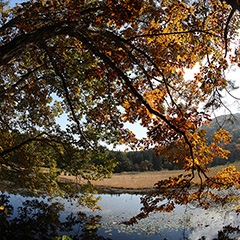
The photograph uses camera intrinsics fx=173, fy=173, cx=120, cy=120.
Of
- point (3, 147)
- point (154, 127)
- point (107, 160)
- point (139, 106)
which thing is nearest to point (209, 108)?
point (154, 127)

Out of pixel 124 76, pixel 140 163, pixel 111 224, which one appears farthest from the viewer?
pixel 140 163

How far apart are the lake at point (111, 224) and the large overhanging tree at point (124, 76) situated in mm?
3308

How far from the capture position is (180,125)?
3.10 metres

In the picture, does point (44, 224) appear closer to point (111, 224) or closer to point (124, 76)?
point (111, 224)

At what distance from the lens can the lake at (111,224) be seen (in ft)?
30.0

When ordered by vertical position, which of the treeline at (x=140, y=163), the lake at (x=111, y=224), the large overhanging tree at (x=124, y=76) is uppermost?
the large overhanging tree at (x=124, y=76)

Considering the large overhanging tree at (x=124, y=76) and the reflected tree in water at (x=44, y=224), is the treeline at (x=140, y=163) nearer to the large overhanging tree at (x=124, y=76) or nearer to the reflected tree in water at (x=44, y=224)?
the reflected tree in water at (x=44, y=224)

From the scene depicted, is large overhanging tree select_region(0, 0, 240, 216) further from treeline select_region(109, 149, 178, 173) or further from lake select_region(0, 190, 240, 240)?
treeline select_region(109, 149, 178, 173)

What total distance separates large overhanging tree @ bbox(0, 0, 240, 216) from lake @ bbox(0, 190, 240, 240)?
3308 millimetres

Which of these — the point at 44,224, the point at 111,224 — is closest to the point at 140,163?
the point at 111,224

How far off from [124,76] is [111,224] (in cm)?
1082

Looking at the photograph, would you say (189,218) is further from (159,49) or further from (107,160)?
(159,49)

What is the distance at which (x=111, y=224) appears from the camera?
35.7 ft

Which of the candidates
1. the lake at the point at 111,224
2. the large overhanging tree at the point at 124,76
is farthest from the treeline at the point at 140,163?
the large overhanging tree at the point at 124,76
